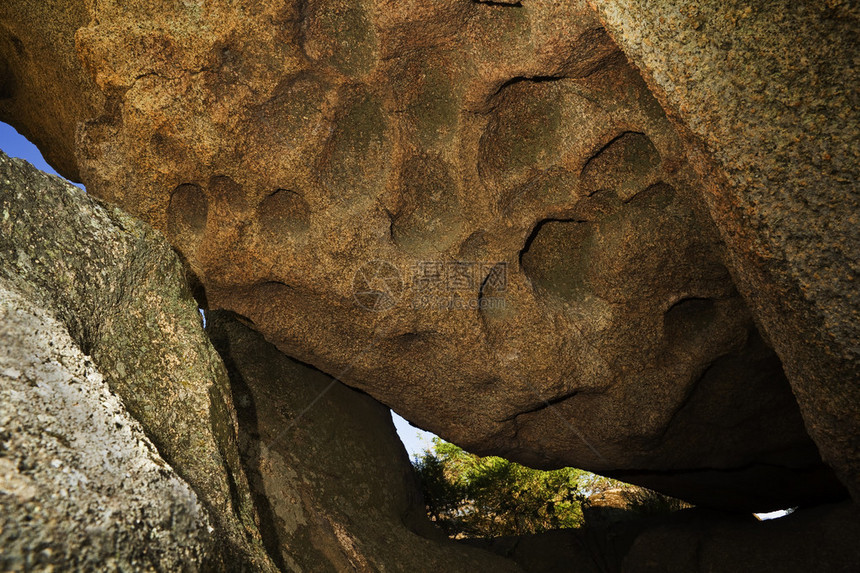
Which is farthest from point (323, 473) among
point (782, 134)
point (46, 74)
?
point (782, 134)

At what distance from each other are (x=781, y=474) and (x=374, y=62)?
12.1 feet

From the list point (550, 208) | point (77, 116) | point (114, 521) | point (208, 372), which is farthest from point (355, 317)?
point (114, 521)

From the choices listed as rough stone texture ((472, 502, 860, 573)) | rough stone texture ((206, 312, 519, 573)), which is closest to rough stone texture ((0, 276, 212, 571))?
rough stone texture ((206, 312, 519, 573))

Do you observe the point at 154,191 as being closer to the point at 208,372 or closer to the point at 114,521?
the point at 208,372

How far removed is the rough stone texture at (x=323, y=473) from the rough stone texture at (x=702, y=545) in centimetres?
108

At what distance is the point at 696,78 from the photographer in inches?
83.1

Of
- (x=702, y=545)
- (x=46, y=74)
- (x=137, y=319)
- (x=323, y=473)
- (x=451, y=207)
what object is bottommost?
(x=702, y=545)

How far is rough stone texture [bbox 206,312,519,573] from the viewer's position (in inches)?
143

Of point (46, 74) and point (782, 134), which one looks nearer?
point (782, 134)

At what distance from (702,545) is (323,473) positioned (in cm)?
269

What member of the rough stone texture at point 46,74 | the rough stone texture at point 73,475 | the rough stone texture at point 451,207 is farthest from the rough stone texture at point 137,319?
the rough stone texture at point 46,74

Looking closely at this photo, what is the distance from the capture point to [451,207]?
3441 millimetres

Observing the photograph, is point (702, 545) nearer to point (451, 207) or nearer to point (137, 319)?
point (451, 207)

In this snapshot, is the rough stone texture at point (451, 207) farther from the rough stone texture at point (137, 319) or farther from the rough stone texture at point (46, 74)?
the rough stone texture at point (137, 319)
